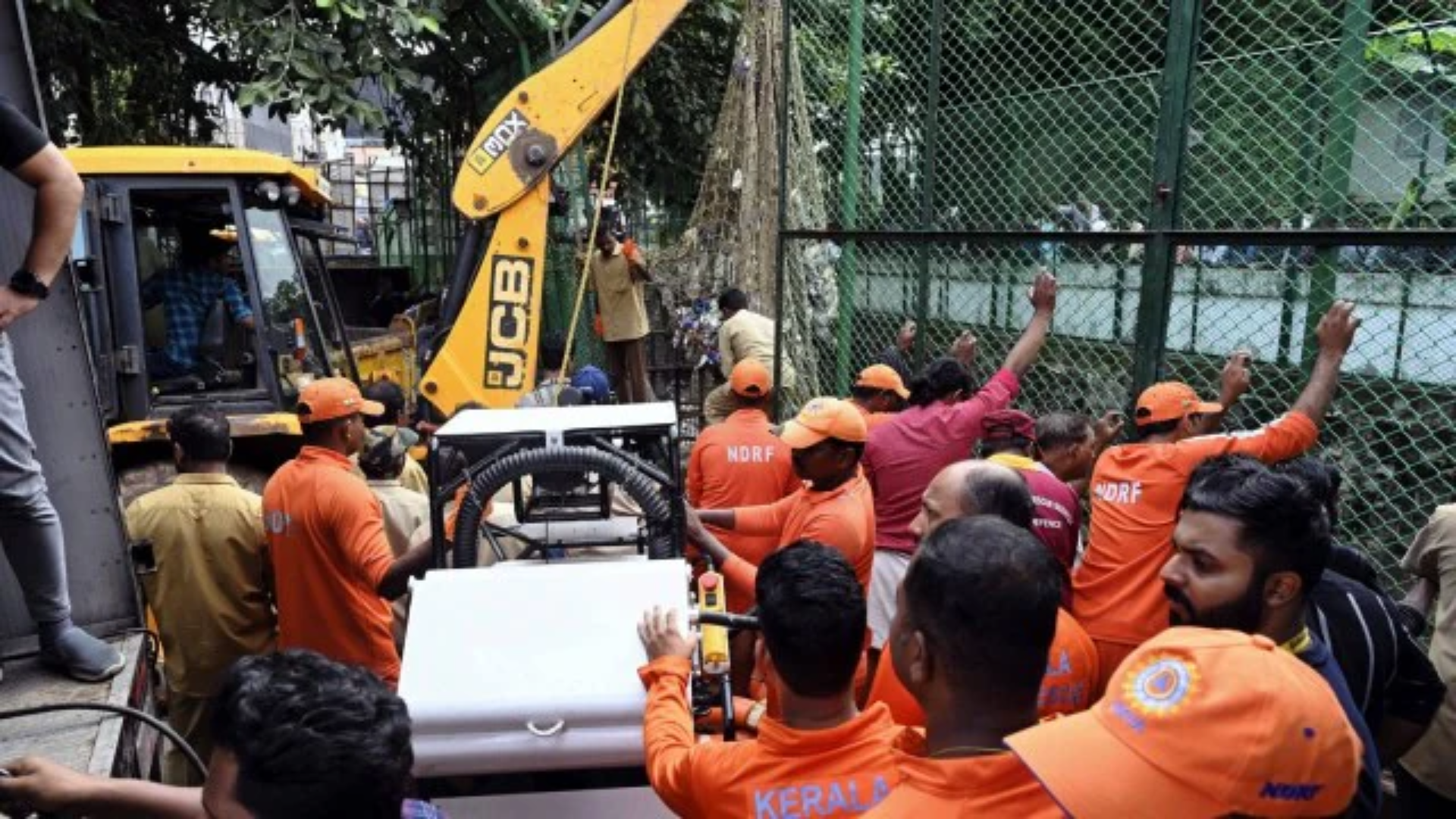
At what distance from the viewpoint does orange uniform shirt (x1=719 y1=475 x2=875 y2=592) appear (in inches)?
129

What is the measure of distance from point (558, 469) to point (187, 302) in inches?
152

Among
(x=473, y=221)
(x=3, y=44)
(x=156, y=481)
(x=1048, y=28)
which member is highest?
(x=1048, y=28)

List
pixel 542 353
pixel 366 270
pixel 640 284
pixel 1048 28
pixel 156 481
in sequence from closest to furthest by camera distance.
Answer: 1. pixel 156 481
2. pixel 1048 28
3. pixel 542 353
4. pixel 640 284
5. pixel 366 270

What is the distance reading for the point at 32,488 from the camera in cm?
252

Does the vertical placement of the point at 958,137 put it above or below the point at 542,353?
above

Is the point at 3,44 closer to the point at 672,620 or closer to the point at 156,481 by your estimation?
the point at 672,620

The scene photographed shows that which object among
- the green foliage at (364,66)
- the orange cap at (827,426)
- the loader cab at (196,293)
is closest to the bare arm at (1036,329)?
the orange cap at (827,426)

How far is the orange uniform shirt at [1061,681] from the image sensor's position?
2377 mm

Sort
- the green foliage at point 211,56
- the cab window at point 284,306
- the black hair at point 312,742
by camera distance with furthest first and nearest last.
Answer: the green foliage at point 211,56, the cab window at point 284,306, the black hair at point 312,742

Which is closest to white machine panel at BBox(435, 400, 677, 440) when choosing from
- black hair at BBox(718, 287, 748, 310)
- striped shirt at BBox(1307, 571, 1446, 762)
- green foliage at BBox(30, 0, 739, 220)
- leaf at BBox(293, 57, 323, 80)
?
striped shirt at BBox(1307, 571, 1446, 762)

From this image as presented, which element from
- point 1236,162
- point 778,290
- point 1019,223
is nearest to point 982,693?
point 1236,162

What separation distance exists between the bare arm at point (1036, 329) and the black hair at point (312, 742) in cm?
327

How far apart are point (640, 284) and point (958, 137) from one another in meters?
4.47

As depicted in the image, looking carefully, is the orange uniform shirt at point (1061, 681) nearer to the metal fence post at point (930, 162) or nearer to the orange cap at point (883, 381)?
the orange cap at point (883, 381)
